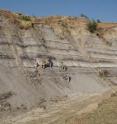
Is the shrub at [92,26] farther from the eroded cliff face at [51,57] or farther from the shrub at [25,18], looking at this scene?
the shrub at [25,18]

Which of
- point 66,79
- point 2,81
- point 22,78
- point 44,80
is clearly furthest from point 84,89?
point 2,81

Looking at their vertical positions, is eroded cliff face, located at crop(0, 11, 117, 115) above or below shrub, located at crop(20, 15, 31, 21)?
below

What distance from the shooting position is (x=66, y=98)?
41.8 metres

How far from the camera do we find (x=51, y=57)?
47.5 meters

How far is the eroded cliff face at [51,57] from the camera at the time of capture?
38.7m

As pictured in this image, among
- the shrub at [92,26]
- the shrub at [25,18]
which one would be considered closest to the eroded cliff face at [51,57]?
the shrub at [92,26]

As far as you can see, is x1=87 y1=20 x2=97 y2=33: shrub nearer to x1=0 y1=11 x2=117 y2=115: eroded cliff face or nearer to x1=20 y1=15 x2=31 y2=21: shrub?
x1=0 y1=11 x2=117 y2=115: eroded cliff face

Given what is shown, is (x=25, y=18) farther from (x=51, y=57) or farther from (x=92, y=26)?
(x=92, y=26)

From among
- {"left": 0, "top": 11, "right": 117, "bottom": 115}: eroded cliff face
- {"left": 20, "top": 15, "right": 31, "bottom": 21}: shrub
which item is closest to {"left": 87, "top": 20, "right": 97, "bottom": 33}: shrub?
{"left": 0, "top": 11, "right": 117, "bottom": 115}: eroded cliff face

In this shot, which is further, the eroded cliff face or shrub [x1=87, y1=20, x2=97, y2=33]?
shrub [x1=87, y1=20, x2=97, y2=33]

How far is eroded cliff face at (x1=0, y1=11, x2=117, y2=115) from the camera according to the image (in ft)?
127

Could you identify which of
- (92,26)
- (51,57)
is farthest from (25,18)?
(92,26)

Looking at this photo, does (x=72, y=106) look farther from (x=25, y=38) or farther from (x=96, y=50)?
(x=96, y=50)

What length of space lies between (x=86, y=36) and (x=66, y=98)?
16.4 metres
